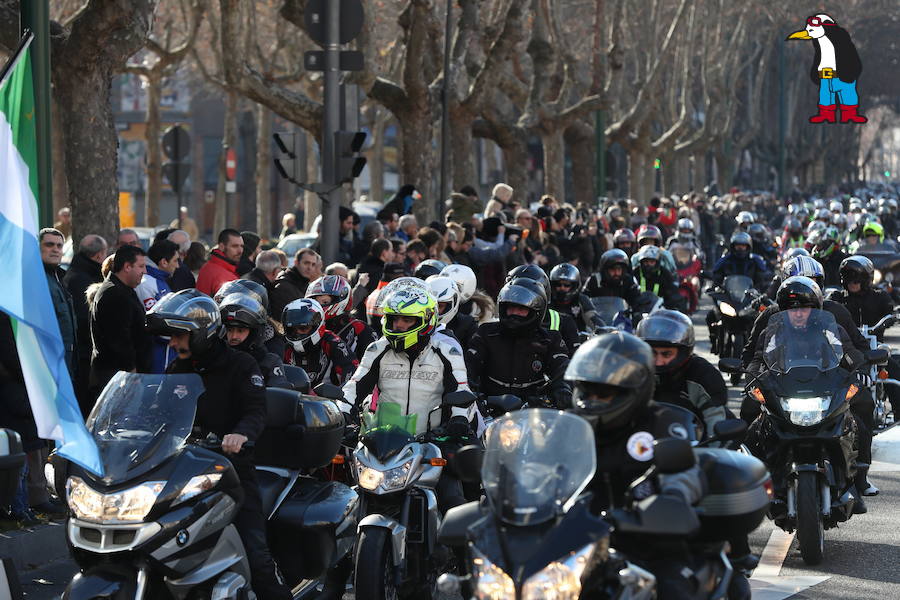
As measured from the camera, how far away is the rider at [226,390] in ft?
21.5

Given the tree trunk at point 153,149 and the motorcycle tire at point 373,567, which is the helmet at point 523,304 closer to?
the motorcycle tire at point 373,567

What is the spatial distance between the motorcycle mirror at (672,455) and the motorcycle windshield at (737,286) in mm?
12841

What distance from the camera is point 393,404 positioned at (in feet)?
24.5

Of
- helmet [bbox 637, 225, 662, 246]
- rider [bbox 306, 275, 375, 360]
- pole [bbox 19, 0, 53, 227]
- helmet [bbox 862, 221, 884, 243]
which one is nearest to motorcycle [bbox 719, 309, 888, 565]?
rider [bbox 306, 275, 375, 360]

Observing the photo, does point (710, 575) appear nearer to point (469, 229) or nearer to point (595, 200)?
point (469, 229)

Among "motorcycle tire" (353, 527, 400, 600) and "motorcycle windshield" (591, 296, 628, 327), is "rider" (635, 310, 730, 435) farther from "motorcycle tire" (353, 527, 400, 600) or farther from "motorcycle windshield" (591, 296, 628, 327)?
"motorcycle windshield" (591, 296, 628, 327)

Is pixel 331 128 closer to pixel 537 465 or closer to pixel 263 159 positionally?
pixel 537 465

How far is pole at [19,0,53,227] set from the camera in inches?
434

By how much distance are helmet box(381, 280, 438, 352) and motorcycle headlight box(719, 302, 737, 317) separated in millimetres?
10003

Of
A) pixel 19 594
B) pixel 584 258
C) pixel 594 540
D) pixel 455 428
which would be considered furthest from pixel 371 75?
pixel 594 540

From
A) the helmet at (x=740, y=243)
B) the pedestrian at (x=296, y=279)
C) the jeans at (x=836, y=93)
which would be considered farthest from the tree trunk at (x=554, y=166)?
the pedestrian at (x=296, y=279)

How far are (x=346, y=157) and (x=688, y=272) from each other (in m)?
7.94

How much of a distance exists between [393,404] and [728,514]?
2.26 m

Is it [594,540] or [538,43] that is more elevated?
[538,43]
